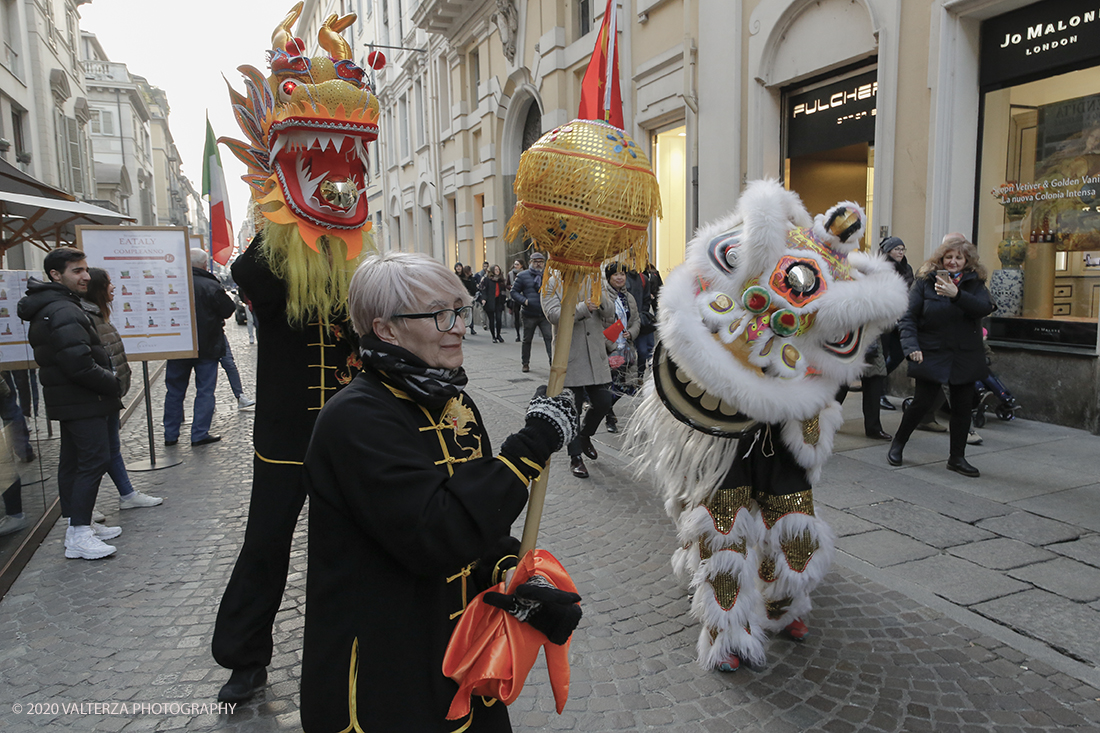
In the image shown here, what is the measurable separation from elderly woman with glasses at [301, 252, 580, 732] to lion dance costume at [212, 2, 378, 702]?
999 mm

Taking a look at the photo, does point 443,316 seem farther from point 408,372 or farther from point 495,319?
point 495,319

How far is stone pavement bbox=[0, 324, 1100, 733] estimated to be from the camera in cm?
260

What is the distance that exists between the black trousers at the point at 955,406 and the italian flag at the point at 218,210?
810 cm

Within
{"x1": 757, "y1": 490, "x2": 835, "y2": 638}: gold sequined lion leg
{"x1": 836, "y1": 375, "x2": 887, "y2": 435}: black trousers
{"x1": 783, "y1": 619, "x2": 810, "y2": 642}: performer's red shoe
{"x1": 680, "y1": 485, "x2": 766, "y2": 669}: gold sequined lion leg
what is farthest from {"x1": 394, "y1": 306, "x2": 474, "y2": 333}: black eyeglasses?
{"x1": 836, "y1": 375, "x2": 887, "y2": 435}: black trousers

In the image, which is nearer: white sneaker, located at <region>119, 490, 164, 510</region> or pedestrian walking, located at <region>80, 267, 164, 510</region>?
pedestrian walking, located at <region>80, 267, 164, 510</region>

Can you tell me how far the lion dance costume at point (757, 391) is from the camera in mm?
2525

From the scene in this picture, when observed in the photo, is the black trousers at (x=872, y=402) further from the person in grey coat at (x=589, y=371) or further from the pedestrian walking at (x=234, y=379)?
the pedestrian walking at (x=234, y=379)

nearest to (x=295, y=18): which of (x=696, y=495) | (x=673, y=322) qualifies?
(x=673, y=322)

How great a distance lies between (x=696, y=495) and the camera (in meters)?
2.88

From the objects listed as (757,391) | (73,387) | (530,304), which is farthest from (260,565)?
(530,304)

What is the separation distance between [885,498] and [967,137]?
4490 mm

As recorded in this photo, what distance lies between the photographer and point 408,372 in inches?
58.2

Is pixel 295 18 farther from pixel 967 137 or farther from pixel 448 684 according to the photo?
pixel 967 137

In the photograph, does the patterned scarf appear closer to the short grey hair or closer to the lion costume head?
the short grey hair
